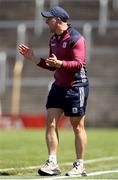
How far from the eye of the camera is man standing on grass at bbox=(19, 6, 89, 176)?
994 centimetres

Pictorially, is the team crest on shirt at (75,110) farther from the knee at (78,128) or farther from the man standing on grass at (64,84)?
the knee at (78,128)

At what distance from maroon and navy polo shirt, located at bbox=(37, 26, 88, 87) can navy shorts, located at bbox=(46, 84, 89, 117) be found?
0.25ft

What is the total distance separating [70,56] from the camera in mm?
9969

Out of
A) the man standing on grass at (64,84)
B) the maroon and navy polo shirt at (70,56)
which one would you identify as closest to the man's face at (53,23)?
the man standing on grass at (64,84)

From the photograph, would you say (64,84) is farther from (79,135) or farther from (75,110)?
(79,135)

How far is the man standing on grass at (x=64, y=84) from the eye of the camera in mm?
9938

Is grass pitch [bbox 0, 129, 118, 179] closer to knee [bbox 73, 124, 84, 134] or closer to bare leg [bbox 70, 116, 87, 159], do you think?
bare leg [bbox 70, 116, 87, 159]

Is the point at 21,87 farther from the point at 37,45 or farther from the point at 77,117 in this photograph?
the point at 77,117

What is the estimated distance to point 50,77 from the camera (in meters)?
32.9

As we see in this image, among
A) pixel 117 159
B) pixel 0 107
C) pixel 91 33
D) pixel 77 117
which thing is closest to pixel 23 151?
pixel 117 159

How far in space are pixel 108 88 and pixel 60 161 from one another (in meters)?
19.3

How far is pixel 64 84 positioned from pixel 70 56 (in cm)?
39

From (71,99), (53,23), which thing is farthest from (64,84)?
(53,23)

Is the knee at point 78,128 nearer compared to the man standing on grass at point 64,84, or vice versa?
the man standing on grass at point 64,84
